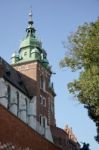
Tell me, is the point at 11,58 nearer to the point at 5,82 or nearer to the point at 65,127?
the point at 5,82

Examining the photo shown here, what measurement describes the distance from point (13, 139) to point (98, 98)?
7.95 m

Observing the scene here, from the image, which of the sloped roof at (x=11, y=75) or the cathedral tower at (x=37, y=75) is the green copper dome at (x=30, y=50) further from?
the sloped roof at (x=11, y=75)

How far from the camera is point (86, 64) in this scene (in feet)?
88.2

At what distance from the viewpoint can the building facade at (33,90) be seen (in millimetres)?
52312

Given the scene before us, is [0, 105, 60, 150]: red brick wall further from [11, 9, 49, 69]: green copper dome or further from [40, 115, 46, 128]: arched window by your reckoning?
[11, 9, 49, 69]: green copper dome

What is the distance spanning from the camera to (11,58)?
5953 centimetres

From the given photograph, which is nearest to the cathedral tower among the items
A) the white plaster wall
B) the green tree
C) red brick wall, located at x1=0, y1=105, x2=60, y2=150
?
the white plaster wall

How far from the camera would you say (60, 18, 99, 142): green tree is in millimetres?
25984

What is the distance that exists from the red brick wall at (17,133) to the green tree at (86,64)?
225 inches

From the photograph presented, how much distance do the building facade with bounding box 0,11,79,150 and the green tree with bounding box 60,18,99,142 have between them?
22596 millimetres

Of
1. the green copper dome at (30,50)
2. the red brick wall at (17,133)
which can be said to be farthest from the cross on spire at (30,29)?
the red brick wall at (17,133)

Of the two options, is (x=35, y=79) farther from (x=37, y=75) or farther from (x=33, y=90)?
(x=33, y=90)

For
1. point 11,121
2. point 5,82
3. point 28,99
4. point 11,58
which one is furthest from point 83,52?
point 11,58

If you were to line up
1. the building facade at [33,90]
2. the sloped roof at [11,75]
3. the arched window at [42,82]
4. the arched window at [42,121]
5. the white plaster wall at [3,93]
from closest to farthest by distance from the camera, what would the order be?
the white plaster wall at [3,93] → the sloped roof at [11,75] → the building facade at [33,90] → the arched window at [42,121] → the arched window at [42,82]
